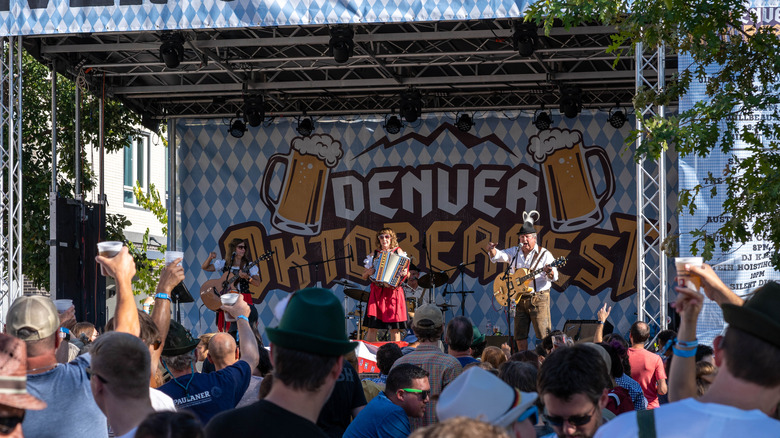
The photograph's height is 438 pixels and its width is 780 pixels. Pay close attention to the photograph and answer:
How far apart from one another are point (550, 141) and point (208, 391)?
12322 millimetres

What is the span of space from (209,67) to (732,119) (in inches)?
380

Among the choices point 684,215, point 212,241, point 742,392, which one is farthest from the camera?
point 212,241

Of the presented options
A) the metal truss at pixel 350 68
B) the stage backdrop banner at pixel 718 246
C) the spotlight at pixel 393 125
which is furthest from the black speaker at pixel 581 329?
the spotlight at pixel 393 125

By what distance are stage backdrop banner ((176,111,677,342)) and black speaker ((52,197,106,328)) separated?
157 inches

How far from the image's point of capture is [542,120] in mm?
15109

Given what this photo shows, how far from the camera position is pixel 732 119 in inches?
227

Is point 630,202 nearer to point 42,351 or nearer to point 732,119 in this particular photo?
point 732,119

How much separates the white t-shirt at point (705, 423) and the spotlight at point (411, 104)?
41.3 feet

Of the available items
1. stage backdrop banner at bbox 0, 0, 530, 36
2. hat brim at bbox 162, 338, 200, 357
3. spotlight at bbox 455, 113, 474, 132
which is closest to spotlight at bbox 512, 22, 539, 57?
stage backdrop banner at bbox 0, 0, 530, 36

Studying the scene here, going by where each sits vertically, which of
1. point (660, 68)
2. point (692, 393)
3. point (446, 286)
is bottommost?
point (446, 286)

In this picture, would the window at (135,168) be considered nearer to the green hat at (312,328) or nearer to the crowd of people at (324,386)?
the crowd of people at (324,386)

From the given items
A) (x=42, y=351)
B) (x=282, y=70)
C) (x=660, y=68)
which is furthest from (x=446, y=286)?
(x=42, y=351)

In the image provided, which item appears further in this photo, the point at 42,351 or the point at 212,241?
the point at 212,241

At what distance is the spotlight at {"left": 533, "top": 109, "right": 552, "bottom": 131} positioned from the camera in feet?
49.4
